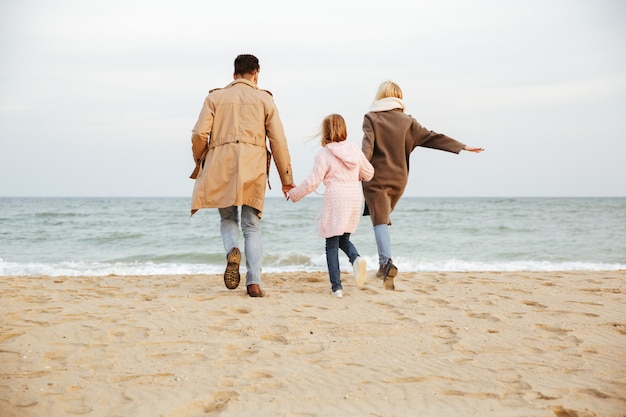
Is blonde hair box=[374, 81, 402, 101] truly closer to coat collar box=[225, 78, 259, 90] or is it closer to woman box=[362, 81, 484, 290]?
woman box=[362, 81, 484, 290]

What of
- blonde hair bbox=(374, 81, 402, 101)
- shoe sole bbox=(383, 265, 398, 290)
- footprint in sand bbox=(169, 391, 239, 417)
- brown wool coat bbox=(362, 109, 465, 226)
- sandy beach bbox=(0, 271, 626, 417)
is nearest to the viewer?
footprint in sand bbox=(169, 391, 239, 417)

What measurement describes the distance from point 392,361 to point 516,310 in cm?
183

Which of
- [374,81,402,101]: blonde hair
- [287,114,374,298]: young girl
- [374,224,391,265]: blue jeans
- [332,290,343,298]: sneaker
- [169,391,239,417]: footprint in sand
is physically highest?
[374,81,402,101]: blonde hair

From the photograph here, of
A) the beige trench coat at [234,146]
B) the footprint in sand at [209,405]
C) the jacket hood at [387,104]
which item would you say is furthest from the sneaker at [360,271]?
the footprint in sand at [209,405]

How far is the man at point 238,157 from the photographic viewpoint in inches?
196

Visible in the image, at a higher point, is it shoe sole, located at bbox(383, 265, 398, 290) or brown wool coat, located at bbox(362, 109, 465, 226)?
brown wool coat, located at bbox(362, 109, 465, 226)

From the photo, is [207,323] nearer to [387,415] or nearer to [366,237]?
[387,415]

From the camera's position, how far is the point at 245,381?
116 inches

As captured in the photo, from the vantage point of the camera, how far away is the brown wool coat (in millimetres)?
5711

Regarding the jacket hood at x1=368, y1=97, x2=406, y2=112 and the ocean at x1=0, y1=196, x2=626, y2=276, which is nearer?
the jacket hood at x1=368, y1=97, x2=406, y2=112

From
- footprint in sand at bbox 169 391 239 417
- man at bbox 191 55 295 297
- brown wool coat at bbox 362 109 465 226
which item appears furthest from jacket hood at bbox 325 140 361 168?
footprint in sand at bbox 169 391 239 417

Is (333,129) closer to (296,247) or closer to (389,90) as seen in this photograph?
(389,90)

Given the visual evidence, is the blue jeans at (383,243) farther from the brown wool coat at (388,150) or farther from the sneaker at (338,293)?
the sneaker at (338,293)

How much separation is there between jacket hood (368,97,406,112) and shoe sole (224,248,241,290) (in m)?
2.08
